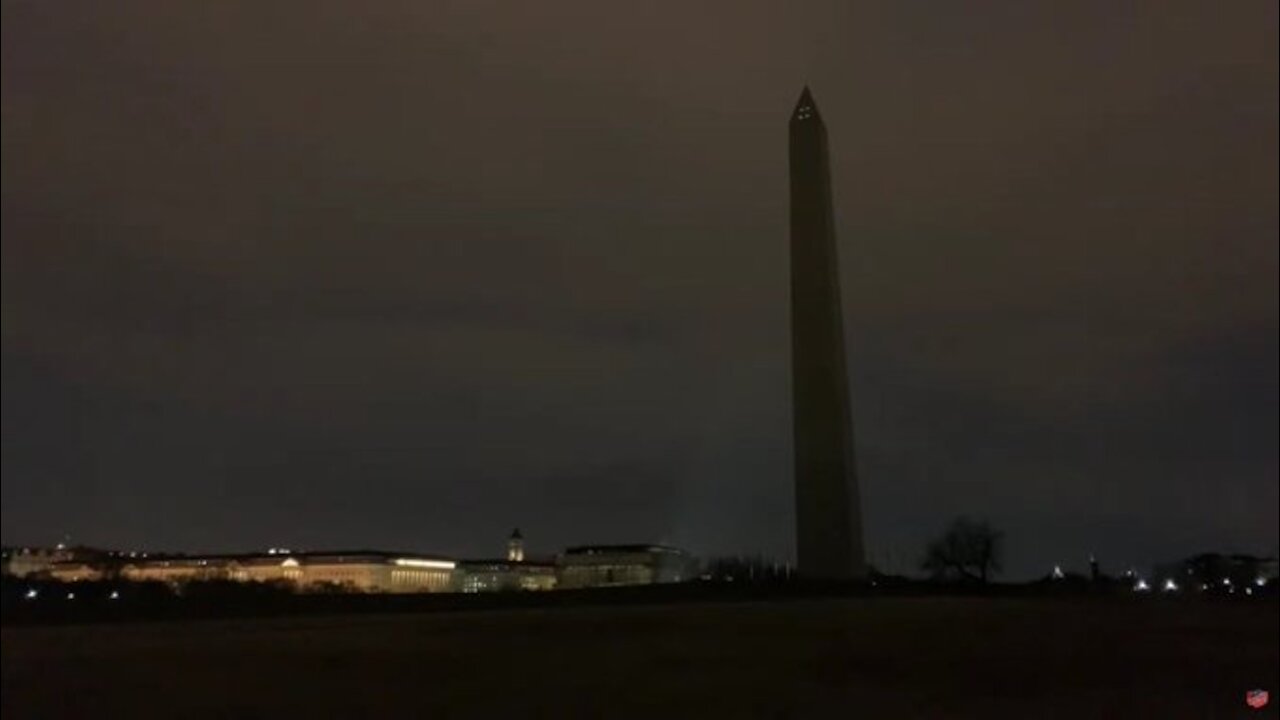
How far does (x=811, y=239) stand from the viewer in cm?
3262

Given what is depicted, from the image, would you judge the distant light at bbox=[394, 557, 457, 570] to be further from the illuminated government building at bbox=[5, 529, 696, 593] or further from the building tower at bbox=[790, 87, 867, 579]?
the building tower at bbox=[790, 87, 867, 579]

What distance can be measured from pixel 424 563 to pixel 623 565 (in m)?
14.6

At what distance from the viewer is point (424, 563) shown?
220ft

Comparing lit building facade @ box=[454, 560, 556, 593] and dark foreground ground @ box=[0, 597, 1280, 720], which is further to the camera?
lit building facade @ box=[454, 560, 556, 593]

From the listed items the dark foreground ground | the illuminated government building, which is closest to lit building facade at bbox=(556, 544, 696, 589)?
the illuminated government building

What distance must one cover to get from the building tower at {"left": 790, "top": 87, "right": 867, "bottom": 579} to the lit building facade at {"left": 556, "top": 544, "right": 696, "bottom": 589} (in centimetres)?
→ 1601

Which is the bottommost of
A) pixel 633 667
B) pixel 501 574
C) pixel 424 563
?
pixel 633 667

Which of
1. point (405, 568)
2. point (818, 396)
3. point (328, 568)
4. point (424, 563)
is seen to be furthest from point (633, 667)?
point (424, 563)

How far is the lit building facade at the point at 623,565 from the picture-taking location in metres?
51.4

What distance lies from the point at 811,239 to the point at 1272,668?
62.7ft

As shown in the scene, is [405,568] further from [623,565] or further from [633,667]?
[633,667]

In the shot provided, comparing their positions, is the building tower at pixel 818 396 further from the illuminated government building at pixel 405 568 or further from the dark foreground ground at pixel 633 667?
the dark foreground ground at pixel 633 667

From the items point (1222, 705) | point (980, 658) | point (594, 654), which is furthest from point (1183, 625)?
point (594, 654)

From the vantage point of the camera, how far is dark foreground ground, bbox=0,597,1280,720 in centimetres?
1130
